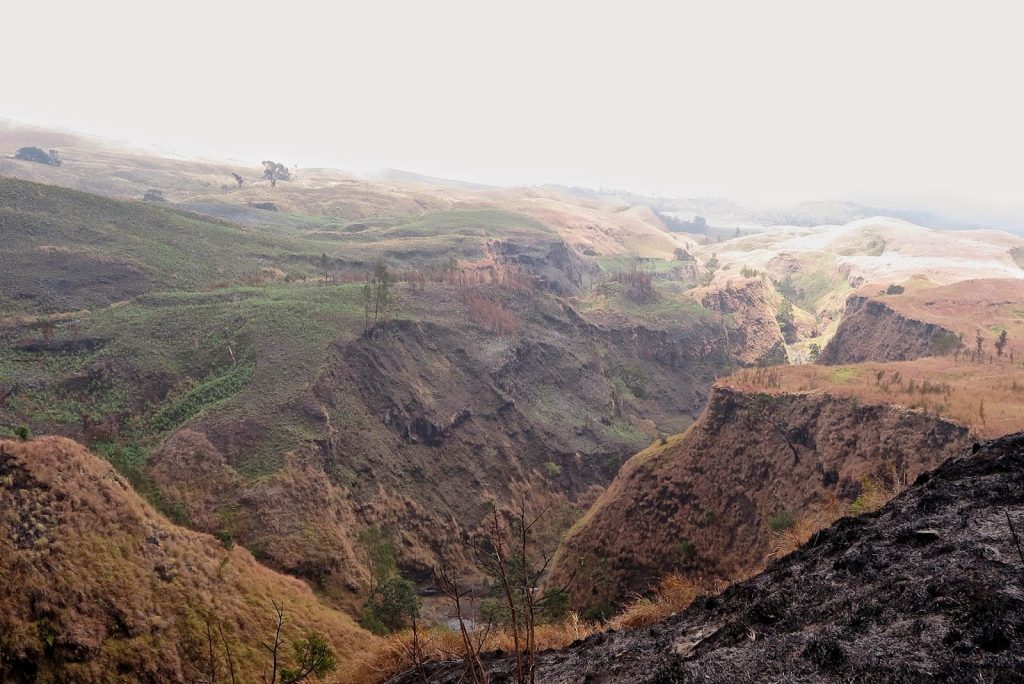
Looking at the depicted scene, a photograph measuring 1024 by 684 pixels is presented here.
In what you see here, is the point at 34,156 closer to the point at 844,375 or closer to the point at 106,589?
the point at 106,589

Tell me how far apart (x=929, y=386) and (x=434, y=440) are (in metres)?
33.9

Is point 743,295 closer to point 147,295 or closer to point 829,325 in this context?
point 829,325

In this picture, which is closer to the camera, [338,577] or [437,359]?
[338,577]

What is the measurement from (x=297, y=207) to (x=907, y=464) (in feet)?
412

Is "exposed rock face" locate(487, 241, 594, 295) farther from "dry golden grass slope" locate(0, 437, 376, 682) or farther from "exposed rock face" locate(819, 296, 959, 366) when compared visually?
"dry golden grass slope" locate(0, 437, 376, 682)

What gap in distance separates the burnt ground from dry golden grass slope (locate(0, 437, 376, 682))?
817 cm

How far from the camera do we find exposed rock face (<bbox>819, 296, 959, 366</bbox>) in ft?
188

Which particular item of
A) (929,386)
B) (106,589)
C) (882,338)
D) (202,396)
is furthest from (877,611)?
(882,338)

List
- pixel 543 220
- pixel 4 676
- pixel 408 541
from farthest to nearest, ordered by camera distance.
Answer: pixel 543 220
pixel 408 541
pixel 4 676

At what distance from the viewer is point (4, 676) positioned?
13.7 metres

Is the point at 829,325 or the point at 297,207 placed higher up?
the point at 297,207

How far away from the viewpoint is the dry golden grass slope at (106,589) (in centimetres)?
1488

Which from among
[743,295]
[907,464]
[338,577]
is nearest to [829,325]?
[743,295]

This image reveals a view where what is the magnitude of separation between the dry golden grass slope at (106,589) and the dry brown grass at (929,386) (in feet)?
82.1
